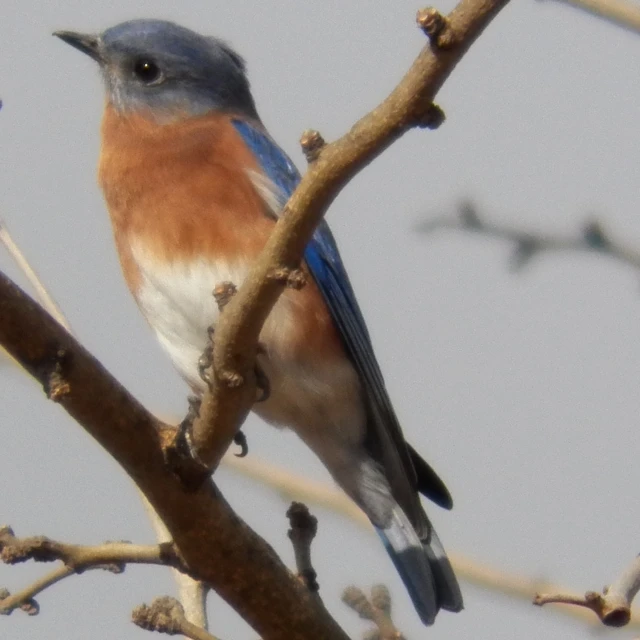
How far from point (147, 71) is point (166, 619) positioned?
3.95 metres

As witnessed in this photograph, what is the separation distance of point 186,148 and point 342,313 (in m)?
1.14

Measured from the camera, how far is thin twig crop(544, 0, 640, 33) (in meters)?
4.62

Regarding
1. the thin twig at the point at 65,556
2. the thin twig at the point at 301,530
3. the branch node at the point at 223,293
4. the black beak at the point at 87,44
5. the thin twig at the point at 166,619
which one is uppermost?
the black beak at the point at 87,44

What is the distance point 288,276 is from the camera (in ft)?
10.8

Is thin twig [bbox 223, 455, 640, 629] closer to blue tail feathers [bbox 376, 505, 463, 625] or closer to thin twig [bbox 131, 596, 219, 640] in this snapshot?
blue tail feathers [bbox 376, 505, 463, 625]

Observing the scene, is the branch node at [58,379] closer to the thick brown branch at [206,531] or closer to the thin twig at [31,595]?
the thick brown branch at [206,531]

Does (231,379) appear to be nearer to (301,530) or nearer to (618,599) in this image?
(301,530)

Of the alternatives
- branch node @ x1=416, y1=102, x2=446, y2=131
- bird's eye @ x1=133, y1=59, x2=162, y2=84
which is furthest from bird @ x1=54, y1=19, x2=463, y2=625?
branch node @ x1=416, y1=102, x2=446, y2=131

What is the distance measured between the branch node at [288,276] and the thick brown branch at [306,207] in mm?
12

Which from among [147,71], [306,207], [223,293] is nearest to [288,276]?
[306,207]

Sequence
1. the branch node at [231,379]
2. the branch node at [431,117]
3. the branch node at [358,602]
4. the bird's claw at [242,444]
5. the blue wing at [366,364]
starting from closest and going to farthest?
the branch node at [431,117] → the branch node at [231,379] → the branch node at [358,602] → the bird's claw at [242,444] → the blue wing at [366,364]

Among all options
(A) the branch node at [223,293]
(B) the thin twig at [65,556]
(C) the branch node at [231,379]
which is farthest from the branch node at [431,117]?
(B) the thin twig at [65,556]

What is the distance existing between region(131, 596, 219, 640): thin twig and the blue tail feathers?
2.09 meters

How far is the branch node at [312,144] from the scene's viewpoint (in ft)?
10.2
